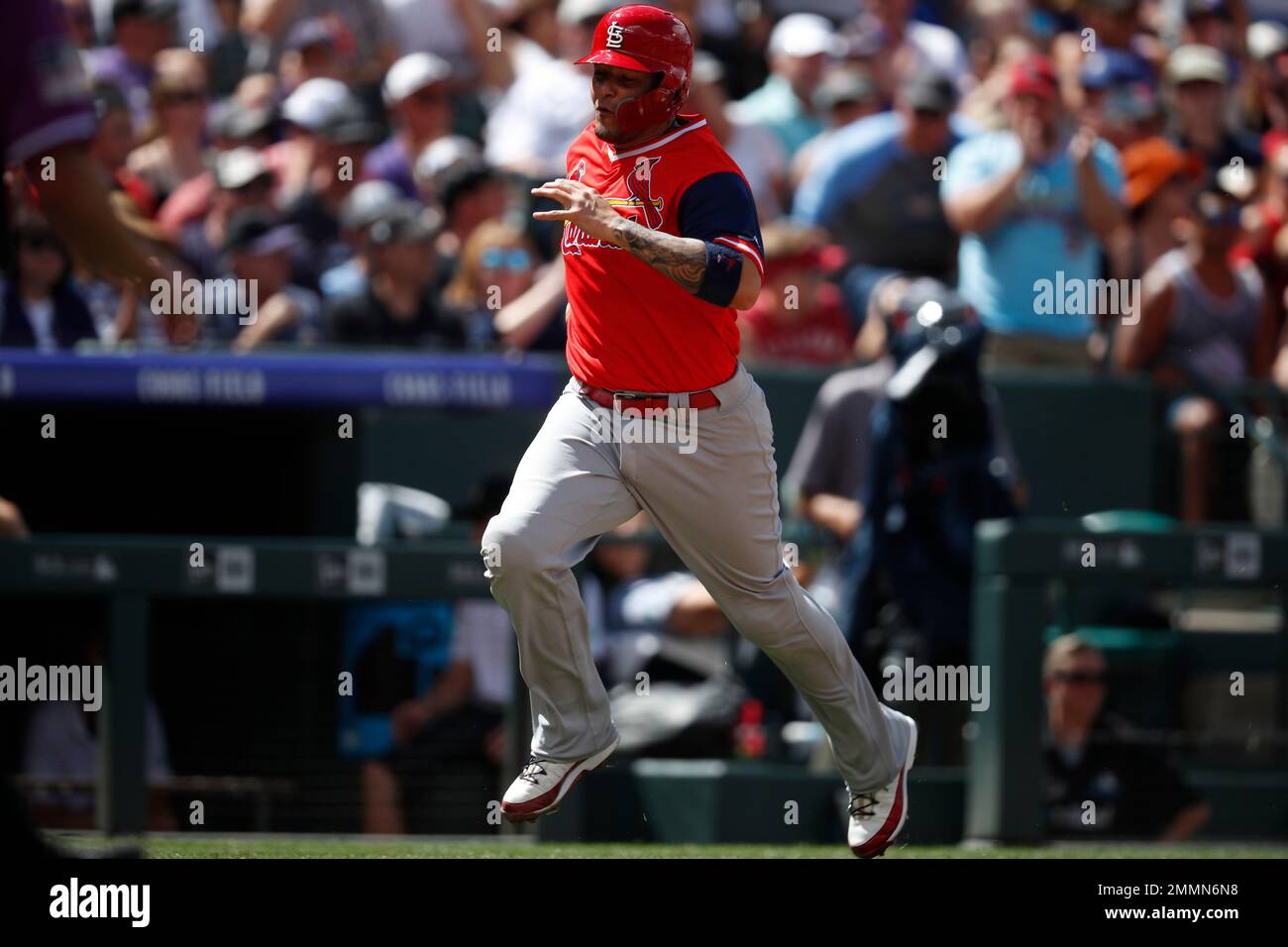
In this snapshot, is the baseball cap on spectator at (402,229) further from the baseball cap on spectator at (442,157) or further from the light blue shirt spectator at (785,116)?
the light blue shirt spectator at (785,116)

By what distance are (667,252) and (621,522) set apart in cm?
78

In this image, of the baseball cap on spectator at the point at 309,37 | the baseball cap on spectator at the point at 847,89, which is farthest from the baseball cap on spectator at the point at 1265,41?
the baseball cap on spectator at the point at 309,37

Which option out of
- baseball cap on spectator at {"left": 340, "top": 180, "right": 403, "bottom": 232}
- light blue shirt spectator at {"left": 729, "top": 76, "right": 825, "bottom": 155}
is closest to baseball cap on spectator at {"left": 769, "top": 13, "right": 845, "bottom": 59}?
light blue shirt spectator at {"left": 729, "top": 76, "right": 825, "bottom": 155}

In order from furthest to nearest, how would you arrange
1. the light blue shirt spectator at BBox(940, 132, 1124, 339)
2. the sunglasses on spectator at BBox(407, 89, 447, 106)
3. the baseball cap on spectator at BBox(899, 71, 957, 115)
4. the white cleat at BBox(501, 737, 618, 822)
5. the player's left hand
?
the sunglasses on spectator at BBox(407, 89, 447, 106) < the baseball cap on spectator at BBox(899, 71, 957, 115) < the light blue shirt spectator at BBox(940, 132, 1124, 339) < the white cleat at BBox(501, 737, 618, 822) < the player's left hand

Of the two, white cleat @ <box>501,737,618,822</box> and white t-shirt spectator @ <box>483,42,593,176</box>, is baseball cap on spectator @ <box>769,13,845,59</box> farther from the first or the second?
white cleat @ <box>501,737,618,822</box>

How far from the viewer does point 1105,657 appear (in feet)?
26.9

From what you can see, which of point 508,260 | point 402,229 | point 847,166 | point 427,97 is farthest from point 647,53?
point 427,97

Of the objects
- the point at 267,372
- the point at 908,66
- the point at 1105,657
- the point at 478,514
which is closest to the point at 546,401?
the point at 478,514

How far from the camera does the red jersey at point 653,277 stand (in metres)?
5.21

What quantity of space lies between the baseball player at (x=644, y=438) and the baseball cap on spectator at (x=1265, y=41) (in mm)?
7695

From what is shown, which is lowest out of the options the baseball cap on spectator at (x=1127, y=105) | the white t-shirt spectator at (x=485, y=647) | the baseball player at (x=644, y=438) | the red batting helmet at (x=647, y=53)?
the white t-shirt spectator at (x=485, y=647)

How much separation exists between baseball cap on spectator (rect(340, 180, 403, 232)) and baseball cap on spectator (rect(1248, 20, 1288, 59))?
17.1 feet

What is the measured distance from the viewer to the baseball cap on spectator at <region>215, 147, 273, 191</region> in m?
9.57

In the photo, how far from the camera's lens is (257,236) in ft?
29.6
